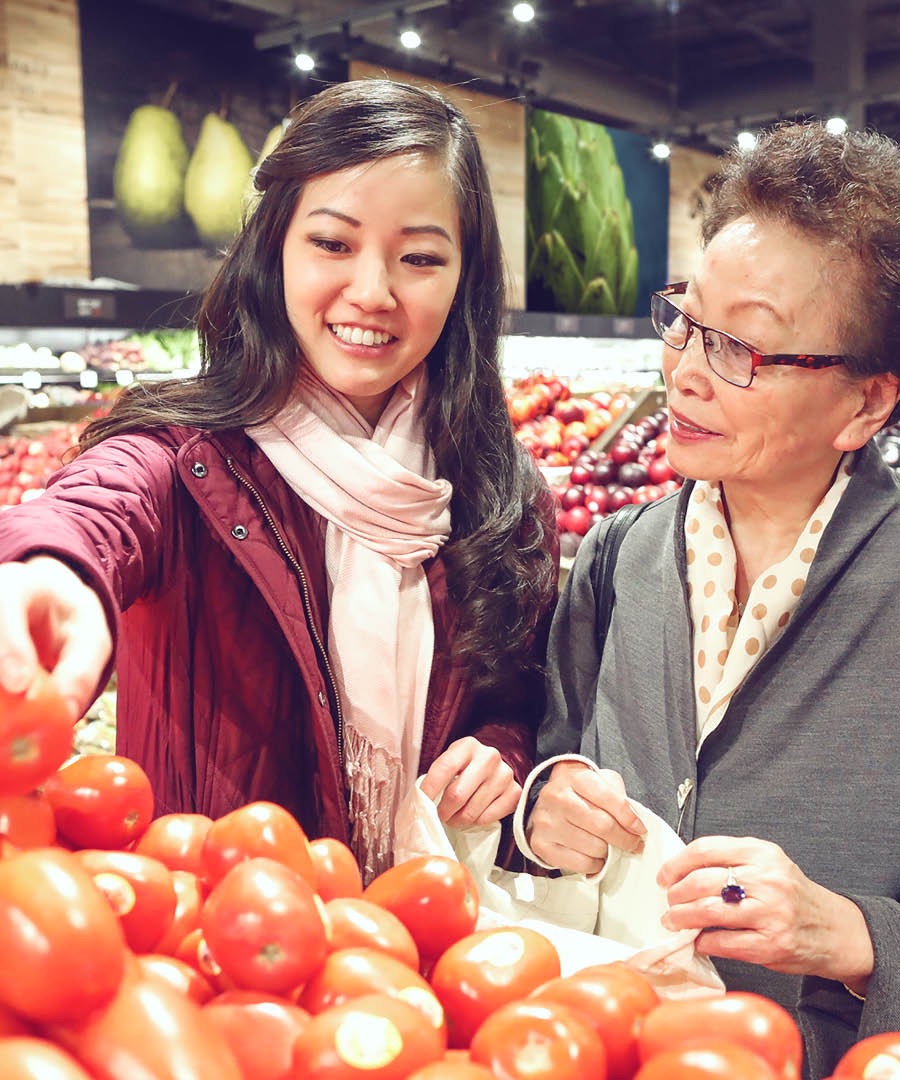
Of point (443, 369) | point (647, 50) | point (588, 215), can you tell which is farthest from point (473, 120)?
point (647, 50)

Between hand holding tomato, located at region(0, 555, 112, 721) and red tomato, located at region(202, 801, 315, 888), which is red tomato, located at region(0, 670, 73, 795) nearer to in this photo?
hand holding tomato, located at region(0, 555, 112, 721)

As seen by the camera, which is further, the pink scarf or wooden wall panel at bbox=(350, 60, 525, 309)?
wooden wall panel at bbox=(350, 60, 525, 309)

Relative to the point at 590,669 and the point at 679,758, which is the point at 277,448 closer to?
the point at 590,669

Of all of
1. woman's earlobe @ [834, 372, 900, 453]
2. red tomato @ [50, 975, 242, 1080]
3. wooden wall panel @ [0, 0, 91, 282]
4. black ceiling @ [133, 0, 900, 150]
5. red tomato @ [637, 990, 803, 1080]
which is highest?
black ceiling @ [133, 0, 900, 150]

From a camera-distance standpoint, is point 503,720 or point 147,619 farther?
point 503,720

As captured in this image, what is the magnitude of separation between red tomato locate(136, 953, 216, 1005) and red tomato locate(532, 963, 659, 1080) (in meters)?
0.26

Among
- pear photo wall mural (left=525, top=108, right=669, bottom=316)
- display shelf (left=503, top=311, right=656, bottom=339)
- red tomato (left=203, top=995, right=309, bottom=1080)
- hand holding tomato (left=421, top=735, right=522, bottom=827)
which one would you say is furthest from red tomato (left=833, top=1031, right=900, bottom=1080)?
pear photo wall mural (left=525, top=108, right=669, bottom=316)

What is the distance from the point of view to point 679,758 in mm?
1487

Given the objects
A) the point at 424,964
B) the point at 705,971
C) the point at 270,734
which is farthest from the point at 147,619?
the point at 705,971

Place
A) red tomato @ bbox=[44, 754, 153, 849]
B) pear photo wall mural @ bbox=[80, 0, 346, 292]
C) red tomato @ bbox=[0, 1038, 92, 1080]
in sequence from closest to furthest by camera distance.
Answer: red tomato @ bbox=[0, 1038, 92, 1080], red tomato @ bbox=[44, 754, 153, 849], pear photo wall mural @ bbox=[80, 0, 346, 292]

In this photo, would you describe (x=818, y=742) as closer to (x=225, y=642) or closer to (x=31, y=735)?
(x=225, y=642)

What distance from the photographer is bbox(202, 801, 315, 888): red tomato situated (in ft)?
2.92

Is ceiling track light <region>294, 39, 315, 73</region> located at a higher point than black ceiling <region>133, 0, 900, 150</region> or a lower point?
lower

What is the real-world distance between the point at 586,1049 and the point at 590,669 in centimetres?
102
